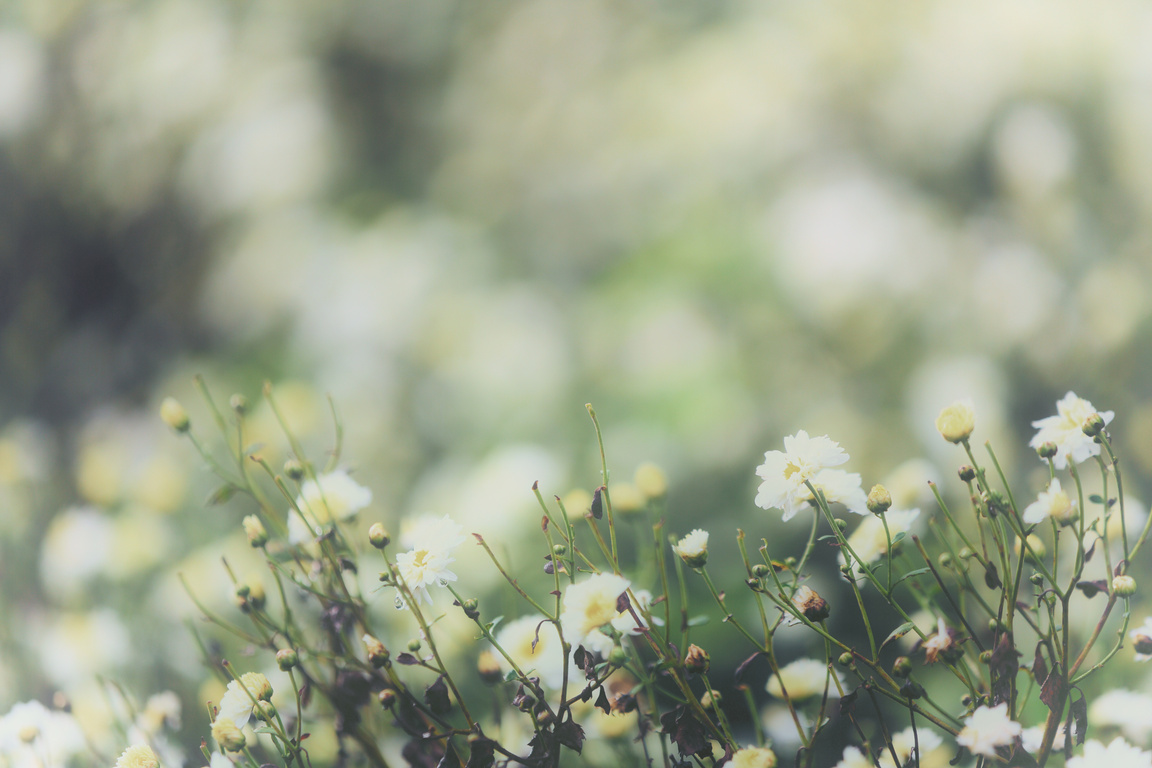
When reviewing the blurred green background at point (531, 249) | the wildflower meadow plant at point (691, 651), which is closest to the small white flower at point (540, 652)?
the wildflower meadow plant at point (691, 651)

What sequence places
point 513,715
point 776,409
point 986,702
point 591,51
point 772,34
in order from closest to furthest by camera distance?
1. point 986,702
2. point 513,715
3. point 776,409
4. point 772,34
5. point 591,51

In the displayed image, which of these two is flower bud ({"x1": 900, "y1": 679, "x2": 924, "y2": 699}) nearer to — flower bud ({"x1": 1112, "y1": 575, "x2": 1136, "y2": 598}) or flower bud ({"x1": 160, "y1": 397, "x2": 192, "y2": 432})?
flower bud ({"x1": 1112, "y1": 575, "x2": 1136, "y2": 598})

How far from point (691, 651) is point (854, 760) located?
10cm

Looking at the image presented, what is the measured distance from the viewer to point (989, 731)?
0.90 feet

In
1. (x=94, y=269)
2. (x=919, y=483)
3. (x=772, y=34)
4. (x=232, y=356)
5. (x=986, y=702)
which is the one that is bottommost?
(x=986, y=702)

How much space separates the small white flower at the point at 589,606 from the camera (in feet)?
0.94

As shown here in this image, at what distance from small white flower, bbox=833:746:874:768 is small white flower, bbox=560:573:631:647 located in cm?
13

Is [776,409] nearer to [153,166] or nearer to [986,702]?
[986,702]

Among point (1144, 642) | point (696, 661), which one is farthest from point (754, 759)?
point (1144, 642)

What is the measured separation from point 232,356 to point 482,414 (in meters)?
0.44

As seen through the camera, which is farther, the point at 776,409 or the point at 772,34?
the point at 772,34

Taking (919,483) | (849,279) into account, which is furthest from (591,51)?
(919,483)

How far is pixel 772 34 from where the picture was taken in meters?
1.10

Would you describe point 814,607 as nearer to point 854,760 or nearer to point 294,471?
point 854,760
